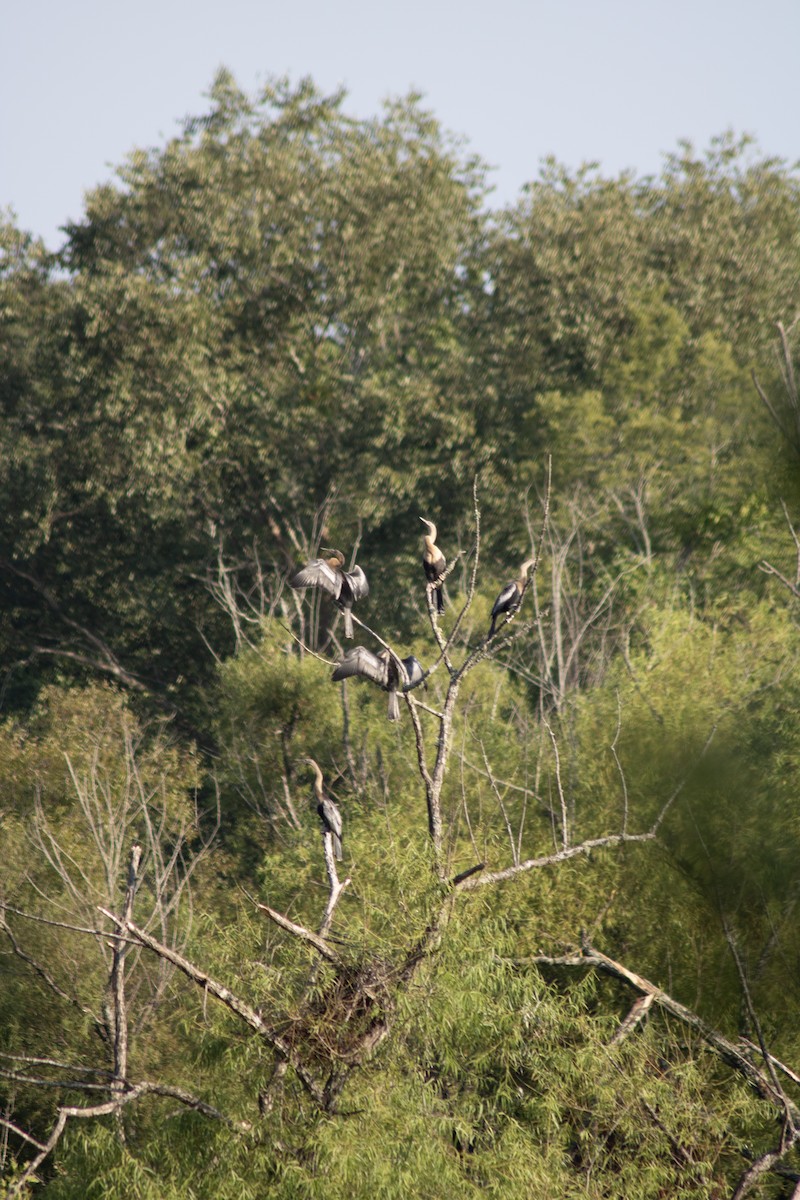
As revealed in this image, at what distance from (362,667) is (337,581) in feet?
1.68

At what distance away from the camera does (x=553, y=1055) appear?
25.5 ft

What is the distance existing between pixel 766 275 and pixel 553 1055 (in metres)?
15.6

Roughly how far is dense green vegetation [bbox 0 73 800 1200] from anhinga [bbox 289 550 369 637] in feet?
2.79

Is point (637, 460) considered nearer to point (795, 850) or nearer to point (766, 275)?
point (766, 275)

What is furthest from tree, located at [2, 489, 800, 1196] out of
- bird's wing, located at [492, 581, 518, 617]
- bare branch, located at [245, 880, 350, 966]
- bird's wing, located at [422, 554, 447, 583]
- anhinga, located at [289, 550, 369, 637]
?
anhinga, located at [289, 550, 369, 637]

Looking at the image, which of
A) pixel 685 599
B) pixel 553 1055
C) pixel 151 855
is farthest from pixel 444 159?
pixel 553 1055

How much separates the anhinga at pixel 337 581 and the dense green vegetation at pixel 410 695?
849 millimetres

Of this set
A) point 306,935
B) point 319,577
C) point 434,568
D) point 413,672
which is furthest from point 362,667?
point 306,935

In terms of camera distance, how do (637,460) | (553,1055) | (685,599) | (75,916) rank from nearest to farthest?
(553,1055) → (75,916) → (685,599) → (637,460)

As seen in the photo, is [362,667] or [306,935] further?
[362,667]

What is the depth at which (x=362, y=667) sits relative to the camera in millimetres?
7457

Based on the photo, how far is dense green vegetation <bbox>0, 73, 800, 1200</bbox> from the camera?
723 cm

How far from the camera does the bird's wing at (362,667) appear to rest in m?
7.46

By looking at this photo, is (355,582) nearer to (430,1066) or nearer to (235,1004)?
(235,1004)
